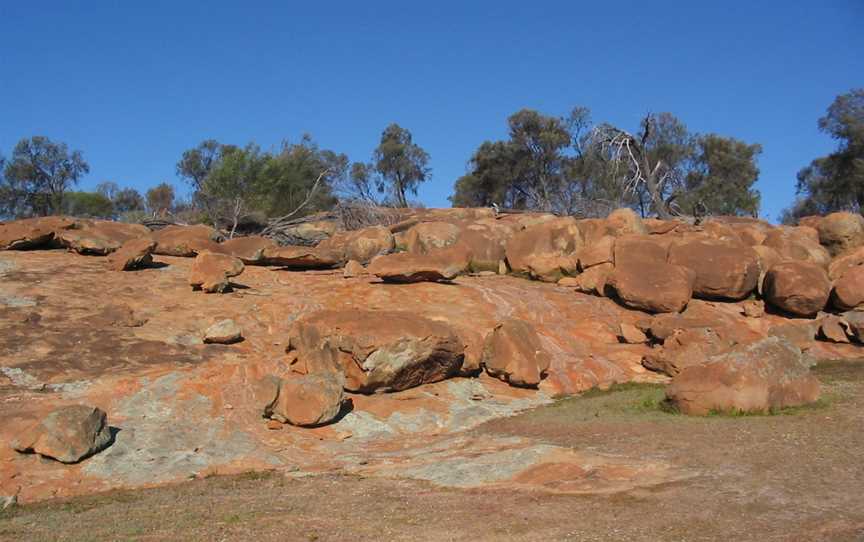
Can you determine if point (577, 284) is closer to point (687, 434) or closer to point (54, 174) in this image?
point (687, 434)

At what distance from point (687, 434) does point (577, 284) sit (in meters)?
8.79

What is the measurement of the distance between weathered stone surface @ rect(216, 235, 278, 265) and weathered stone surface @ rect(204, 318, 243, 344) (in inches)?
201

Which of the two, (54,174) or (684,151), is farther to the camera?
(684,151)

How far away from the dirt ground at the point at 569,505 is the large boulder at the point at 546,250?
9.19 metres

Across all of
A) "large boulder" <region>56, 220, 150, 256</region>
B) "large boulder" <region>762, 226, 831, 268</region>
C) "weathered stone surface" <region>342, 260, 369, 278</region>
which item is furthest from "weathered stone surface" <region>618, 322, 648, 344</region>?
"large boulder" <region>56, 220, 150, 256</region>

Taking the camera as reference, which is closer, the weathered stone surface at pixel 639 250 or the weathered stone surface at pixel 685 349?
the weathered stone surface at pixel 685 349

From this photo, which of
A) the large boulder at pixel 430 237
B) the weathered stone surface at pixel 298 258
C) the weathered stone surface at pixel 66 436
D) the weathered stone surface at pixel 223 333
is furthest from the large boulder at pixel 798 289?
the weathered stone surface at pixel 66 436

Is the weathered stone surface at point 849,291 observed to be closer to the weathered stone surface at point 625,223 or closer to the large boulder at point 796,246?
the large boulder at point 796,246

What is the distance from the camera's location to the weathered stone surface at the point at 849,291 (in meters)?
17.0

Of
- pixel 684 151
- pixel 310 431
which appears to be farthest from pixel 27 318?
pixel 684 151

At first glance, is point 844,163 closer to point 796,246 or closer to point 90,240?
point 796,246

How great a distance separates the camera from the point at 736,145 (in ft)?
134

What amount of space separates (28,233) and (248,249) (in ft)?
15.1

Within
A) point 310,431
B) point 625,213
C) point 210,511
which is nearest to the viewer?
point 210,511
